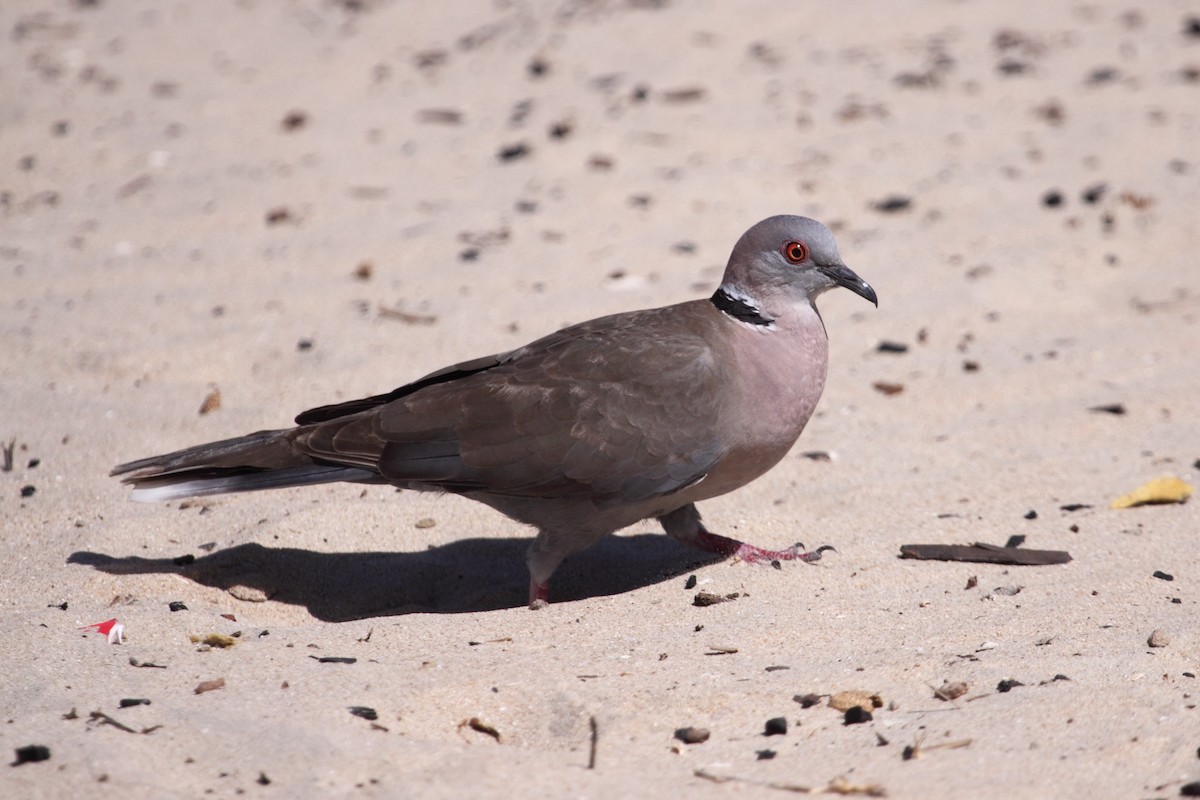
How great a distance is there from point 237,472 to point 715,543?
1639 millimetres

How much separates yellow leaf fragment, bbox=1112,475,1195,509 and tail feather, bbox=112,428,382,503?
8.71 feet

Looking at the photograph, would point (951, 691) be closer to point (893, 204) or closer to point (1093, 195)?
point (893, 204)

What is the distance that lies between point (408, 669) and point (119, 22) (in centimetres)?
877

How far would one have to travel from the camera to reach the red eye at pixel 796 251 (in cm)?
444

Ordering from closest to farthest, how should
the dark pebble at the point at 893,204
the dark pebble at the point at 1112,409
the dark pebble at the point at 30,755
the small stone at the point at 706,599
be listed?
the dark pebble at the point at 30,755, the small stone at the point at 706,599, the dark pebble at the point at 1112,409, the dark pebble at the point at 893,204

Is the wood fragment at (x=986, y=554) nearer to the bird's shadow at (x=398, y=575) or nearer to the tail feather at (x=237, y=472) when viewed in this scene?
the bird's shadow at (x=398, y=575)

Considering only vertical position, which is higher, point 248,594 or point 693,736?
point 693,736

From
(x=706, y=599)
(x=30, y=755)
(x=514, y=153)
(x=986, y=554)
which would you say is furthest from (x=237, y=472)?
(x=514, y=153)

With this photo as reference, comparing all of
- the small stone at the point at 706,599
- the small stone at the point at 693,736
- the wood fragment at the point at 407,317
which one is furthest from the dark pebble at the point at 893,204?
the small stone at the point at 693,736

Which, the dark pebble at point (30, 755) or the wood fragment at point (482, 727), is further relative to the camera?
the wood fragment at point (482, 727)

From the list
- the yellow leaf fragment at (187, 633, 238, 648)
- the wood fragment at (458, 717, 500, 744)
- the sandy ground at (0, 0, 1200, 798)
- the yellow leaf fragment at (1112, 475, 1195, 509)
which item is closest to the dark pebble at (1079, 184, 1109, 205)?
the sandy ground at (0, 0, 1200, 798)

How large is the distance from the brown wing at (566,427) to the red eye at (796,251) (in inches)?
16.4

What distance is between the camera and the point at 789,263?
4.45 metres

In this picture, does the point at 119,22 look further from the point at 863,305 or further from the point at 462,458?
the point at 462,458
